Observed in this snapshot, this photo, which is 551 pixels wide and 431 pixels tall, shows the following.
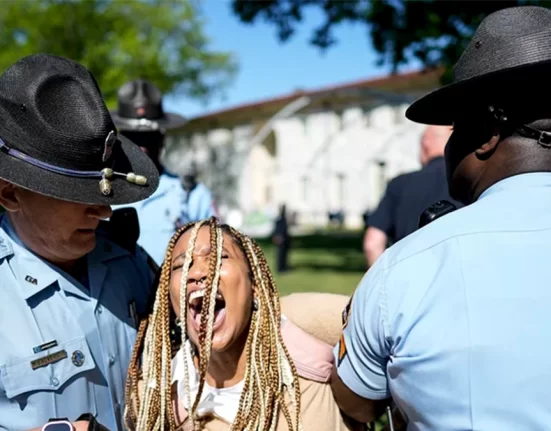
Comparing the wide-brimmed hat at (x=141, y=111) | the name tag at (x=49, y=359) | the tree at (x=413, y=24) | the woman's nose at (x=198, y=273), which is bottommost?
the name tag at (x=49, y=359)

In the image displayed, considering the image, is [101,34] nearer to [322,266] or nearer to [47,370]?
[322,266]

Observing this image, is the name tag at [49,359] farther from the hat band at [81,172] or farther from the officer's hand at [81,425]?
the hat band at [81,172]

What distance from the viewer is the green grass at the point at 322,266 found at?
1136 cm

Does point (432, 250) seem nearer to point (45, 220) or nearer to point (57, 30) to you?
point (45, 220)

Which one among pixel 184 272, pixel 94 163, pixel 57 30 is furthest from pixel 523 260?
pixel 57 30

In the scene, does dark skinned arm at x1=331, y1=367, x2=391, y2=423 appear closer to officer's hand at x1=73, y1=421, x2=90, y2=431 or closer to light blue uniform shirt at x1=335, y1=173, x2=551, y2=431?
light blue uniform shirt at x1=335, y1=173, x2=551, y2=431

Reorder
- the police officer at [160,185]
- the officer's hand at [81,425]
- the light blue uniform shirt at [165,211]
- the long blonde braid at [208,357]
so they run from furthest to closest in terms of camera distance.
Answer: the police officer at [160,185], the light blue uniform shirt at [165,211], the long blonde braid at [208,357], the officer's hand at [81,425]

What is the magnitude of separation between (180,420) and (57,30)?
26.1m

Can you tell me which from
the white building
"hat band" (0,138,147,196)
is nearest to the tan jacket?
"hat band" (0,138,147,196)

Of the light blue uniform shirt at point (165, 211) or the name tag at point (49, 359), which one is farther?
the light blue uniform shirt at point (165, 211)

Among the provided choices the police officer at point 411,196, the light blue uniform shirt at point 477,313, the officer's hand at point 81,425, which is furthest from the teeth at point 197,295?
the police officer at point 411,196

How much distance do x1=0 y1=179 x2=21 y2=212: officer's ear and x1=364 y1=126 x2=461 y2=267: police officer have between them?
109 inches

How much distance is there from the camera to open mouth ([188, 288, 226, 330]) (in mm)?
2125

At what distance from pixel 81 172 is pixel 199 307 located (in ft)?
1.87
